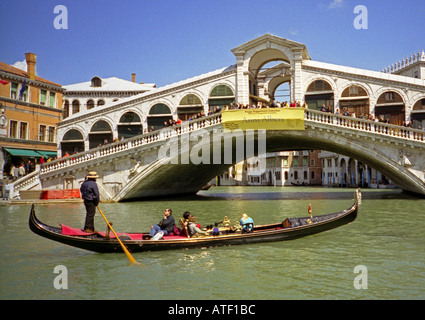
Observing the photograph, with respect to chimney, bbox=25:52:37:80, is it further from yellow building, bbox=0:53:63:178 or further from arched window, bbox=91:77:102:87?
arched window, bbox=91:77:102:87

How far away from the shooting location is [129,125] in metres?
25.4

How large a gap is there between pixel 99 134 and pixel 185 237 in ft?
60.8

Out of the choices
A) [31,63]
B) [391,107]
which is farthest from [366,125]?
[31,63]

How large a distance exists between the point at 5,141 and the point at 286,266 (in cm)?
2362

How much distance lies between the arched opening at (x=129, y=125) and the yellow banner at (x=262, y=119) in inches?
292

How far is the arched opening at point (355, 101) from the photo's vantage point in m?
22.5

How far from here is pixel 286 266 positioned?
732 centimetres

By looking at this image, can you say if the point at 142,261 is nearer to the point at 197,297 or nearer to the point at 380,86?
the point at 197,297

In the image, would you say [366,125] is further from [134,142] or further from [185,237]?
[185,237]

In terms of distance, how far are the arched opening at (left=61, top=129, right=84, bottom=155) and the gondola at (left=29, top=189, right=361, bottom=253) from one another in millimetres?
18762

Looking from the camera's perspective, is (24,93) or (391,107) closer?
(391,107)

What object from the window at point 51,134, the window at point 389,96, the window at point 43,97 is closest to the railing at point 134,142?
→ the window at point 51,134

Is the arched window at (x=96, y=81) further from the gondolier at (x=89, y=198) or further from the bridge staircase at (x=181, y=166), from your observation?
the gondolier at (x=89, y=198)

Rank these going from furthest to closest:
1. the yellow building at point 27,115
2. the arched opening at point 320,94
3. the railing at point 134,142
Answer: the yellow building at point 27,115
the arched opening at point 320,94
the railing at point 134,142
